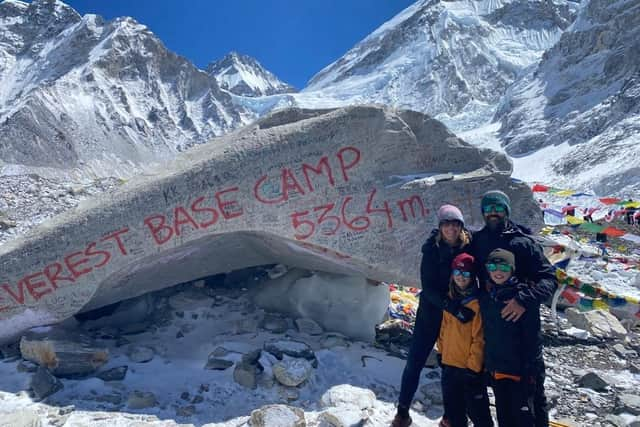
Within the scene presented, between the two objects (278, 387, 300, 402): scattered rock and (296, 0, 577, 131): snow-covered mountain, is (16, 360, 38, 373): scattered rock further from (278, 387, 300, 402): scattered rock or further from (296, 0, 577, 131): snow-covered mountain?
(296, 0, 577, 131): snow-covered mountain

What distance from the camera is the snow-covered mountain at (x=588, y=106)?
39.8m

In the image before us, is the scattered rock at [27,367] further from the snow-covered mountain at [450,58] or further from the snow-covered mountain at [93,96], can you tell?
the snow-covered mountain at [450,58]

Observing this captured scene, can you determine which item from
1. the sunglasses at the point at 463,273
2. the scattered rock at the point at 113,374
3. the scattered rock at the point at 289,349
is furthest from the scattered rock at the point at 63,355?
the sunglasses at the point at 463,273

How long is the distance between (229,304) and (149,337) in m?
1.18

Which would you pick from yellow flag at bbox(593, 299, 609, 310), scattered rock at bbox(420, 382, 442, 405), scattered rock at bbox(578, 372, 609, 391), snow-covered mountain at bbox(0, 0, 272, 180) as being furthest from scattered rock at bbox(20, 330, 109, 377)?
snow-covered mountain at bbox(0, 0, 272, 180)

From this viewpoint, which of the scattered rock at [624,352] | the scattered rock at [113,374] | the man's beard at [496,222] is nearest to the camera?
the man's beard at [496,222]

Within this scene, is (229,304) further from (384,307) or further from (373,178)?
(373,178)

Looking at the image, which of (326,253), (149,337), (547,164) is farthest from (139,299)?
(547,164)

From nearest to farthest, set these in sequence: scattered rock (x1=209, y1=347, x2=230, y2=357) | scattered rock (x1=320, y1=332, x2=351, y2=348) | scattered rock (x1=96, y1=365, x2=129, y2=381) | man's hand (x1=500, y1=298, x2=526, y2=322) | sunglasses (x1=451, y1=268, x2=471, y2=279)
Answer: man's hand (x1=500, y1=298, x2=526, y2=322) → sunglasses (x1=451, y1=268, x2=471, y2=279) → scattered rock (x1=96, y1=365, x2=129, y2=381) → scattered rock (x1=209, y1=347, x2=230, y2=357) → scattered rock (x1=320, y1=332, x2=351, y2=348)

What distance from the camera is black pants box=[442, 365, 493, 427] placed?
318 cm

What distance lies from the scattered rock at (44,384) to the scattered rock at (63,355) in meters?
0.14

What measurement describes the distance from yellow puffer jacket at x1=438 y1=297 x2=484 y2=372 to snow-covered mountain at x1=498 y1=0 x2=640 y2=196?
3300cm

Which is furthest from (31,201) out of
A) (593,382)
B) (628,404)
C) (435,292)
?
(628,404)

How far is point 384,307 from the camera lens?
610cm
